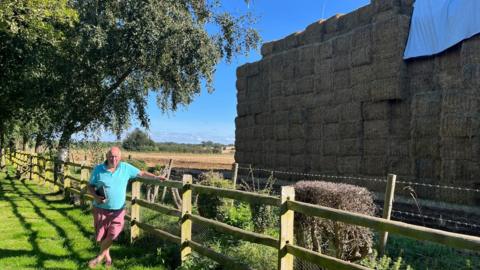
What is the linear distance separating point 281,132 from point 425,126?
669 cm

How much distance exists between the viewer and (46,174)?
18750 mm

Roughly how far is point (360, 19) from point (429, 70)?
3039mm

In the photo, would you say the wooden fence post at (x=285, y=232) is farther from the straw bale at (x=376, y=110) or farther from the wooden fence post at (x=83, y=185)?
the straw bale at (x=376, y=110)

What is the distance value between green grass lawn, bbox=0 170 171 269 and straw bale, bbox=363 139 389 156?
276 inches

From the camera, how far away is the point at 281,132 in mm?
17984

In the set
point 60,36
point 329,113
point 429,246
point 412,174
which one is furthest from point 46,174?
point 429,246

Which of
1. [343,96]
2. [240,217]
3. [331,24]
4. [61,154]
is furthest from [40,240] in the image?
[331,24]

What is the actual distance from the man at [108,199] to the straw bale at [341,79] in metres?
8.77

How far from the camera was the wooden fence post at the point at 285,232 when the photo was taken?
16.6 ft

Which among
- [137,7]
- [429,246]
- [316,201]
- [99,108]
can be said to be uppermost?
[137,7]

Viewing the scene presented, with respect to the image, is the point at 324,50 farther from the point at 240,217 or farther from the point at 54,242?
the point at 54,242

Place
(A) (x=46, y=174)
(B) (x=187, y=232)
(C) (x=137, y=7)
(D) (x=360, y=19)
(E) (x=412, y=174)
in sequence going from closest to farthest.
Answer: (B) (x=187, y=232) < (E) (x=412, y=174) < (C) (x=137, y=7) < (D) (x=360, y=19) < (A) (x=46, y=174)

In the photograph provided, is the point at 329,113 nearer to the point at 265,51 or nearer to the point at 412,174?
the point at 412,174

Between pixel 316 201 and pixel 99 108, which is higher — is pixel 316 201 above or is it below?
below
